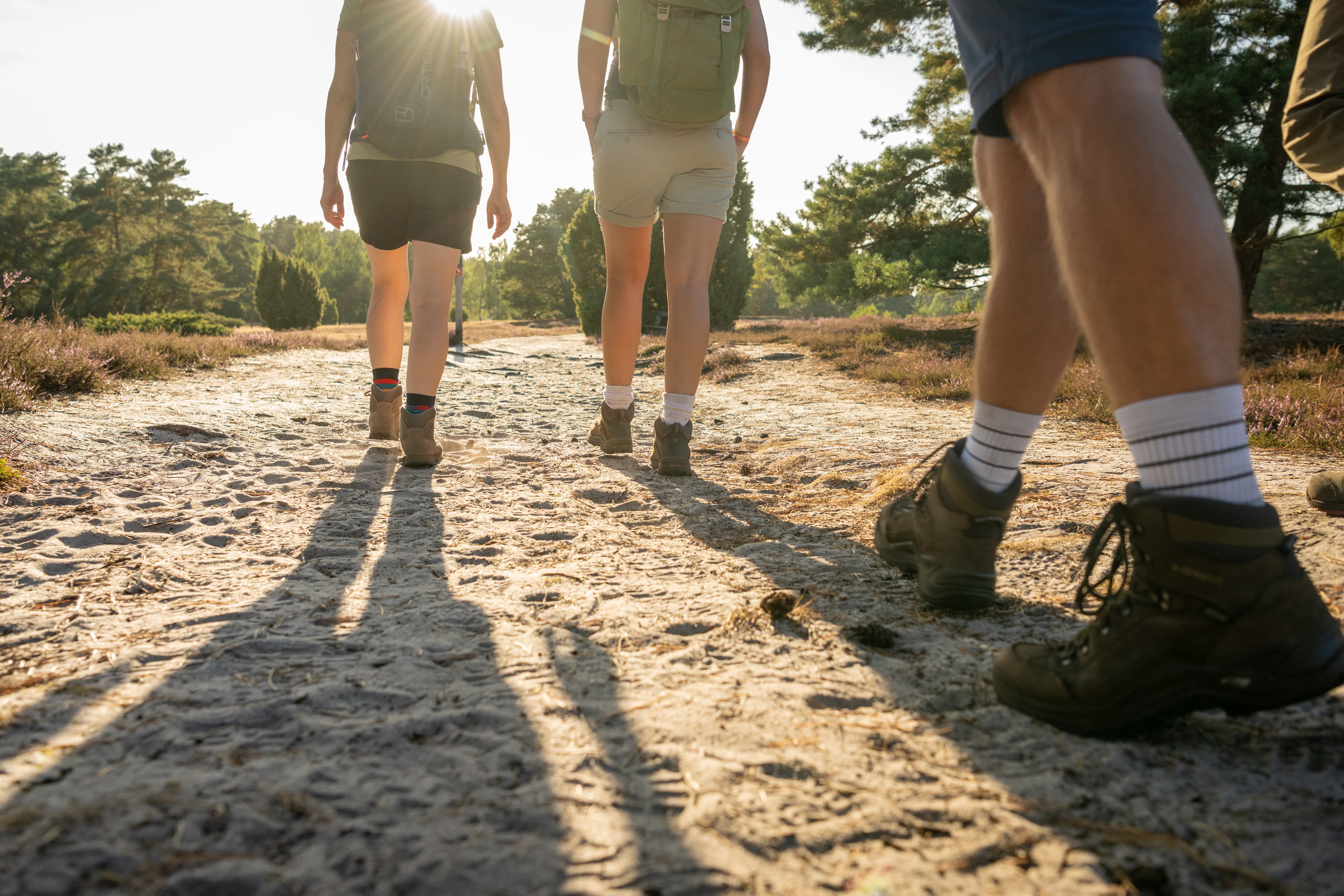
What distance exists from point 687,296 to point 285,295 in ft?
106

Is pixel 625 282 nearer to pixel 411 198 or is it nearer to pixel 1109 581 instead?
pixel 411 198

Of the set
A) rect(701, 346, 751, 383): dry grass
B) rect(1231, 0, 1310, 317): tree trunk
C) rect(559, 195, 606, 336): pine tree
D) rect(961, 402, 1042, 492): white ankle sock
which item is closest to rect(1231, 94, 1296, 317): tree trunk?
rect(1231, 0, 1310, 317): tree trunk

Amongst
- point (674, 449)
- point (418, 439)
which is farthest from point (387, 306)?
point (674, 449)

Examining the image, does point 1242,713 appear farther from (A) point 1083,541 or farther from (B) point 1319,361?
(B) point 1319,361

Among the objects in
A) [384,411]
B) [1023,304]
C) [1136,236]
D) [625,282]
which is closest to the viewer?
[1136,236]

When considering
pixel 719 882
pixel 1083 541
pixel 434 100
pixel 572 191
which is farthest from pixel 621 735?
pixel 572 191

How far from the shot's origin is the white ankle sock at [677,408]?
9.88ft

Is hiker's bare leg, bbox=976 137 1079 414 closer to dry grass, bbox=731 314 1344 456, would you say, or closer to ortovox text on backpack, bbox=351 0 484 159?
dry grass, bbox=731 314 1344 456

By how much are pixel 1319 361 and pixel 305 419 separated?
23.8 ft

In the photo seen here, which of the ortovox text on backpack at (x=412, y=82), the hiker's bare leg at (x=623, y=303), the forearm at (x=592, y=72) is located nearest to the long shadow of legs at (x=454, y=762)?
the hiker's bare leg at (x=623, y=303)

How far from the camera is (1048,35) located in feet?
3.46

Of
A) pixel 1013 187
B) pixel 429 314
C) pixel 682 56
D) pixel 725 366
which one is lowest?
pixel 725 366

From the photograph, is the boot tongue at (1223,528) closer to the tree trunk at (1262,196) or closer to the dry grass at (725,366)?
the dry grass at (725,366)

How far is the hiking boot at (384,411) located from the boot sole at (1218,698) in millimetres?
3064
